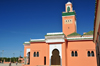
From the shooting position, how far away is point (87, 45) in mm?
15766

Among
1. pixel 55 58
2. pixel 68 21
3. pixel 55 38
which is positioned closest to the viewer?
pixel 55 38

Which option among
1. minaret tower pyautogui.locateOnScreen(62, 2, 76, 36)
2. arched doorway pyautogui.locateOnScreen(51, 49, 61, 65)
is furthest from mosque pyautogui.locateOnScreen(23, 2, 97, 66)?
minaret tower pyautogui.locateOnScreen(62, 2, 76, 36)

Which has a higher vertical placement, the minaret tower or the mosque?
the minaret tower

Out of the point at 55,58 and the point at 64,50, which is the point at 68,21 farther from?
the point at 64,50

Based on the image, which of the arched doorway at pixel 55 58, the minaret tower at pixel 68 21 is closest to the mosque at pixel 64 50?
the arched doorway at pixel 55 58

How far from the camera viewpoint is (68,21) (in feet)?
84.3

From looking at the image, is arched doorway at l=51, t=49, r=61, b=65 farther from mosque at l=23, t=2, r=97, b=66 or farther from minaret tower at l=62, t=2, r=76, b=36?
minaret tower at l=62, t=2, r=76, b=36

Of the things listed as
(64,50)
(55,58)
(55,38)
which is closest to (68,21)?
(55,58)

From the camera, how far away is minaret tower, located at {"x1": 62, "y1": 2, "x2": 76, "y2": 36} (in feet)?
82.4

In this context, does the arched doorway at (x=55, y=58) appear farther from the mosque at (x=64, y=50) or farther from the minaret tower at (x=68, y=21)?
the minaret tower at (x=68, y=21)

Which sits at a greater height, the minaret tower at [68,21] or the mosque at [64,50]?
the minaret tower at [68,21]

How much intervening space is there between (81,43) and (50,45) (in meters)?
4.02

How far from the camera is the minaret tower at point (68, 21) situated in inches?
989

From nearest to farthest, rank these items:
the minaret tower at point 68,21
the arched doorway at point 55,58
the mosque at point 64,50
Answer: the mosque at point 64,50 < the arched doorway at point 55,58 < the minaret tower at point 68,21
